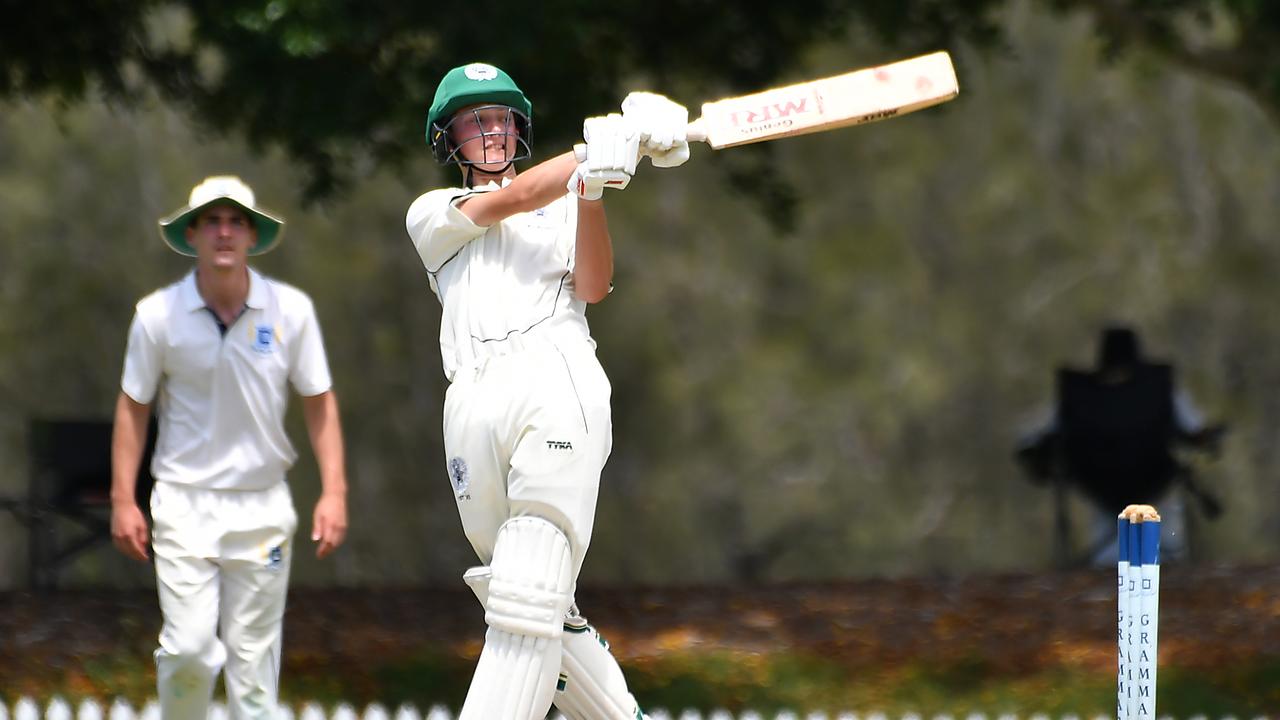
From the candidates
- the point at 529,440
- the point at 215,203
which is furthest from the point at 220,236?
the point at 529,440

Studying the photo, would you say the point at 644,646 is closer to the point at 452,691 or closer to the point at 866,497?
the point at 452,691

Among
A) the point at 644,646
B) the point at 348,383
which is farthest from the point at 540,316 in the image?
the point at 348,383

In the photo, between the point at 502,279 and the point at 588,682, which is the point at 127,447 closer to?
the point at 502,279

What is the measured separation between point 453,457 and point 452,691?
166 inches

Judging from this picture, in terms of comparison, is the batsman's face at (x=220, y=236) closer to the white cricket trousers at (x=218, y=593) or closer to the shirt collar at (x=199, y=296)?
the shirt collar at (x=199, y=296)

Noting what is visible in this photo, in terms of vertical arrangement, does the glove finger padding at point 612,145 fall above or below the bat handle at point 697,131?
below

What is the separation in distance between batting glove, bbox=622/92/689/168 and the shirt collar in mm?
1724

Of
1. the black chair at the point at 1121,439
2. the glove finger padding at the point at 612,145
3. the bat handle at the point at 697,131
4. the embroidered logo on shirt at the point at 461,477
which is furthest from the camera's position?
the black chair at the point at 1121,439

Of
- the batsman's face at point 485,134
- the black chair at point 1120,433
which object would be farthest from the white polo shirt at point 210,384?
the black chair at point 1120,433

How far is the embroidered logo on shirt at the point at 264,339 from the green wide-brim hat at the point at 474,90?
1188 millimetres

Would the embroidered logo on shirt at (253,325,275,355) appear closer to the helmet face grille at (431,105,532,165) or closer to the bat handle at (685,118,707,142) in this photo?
the helmet face grille at (431,105,532,165)

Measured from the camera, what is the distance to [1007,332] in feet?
70.3

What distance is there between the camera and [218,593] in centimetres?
530

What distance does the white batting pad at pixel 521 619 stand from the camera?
414 cm
